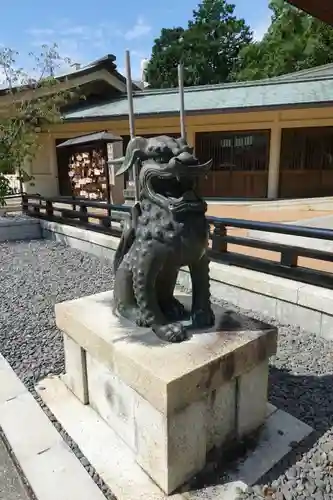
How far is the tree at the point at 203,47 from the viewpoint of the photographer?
3309cm

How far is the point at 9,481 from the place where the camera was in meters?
2.01

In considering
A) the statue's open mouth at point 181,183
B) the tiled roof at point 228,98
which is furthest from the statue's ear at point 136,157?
the tiled roof at point 228,98

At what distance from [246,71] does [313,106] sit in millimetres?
17050

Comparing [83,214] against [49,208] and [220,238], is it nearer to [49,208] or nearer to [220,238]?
[49,208]

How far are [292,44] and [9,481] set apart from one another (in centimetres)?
2531

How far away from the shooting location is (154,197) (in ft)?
6.41

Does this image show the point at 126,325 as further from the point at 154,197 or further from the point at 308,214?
the point at 308,214

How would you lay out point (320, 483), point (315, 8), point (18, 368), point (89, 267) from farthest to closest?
point (89, 267) < point (315, 8) < point (18, 368) < point (320, 483)

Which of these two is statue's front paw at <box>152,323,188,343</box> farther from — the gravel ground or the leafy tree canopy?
the leafy tree canopy

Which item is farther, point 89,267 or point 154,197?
point 89,267

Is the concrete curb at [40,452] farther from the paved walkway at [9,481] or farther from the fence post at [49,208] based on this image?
the fence post at [49,208]

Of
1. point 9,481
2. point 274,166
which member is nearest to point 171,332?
point 9,481

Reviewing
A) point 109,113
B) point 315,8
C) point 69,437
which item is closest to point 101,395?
point 69,437

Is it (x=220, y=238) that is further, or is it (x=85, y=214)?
(x=85, y=214)
